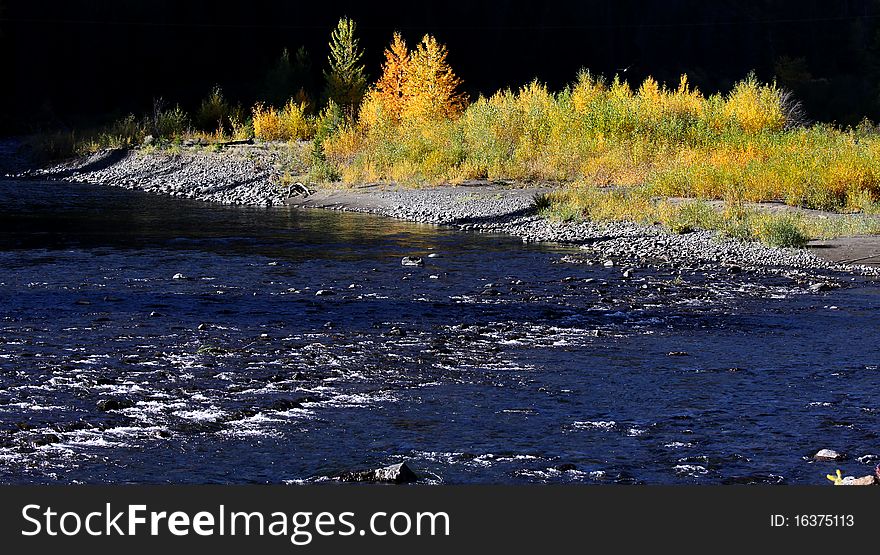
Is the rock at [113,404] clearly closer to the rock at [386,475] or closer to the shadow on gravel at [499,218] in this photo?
the rock at [386,475]

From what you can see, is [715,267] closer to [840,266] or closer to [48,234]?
[840,266]

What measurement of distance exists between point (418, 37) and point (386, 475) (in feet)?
206

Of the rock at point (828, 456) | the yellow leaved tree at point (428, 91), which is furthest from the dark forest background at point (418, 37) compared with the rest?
the rock at point (828, 456)

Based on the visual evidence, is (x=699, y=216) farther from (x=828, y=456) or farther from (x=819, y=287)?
(x=828, y=456)

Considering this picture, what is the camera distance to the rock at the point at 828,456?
661cm

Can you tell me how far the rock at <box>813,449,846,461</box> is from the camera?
21.7 ft

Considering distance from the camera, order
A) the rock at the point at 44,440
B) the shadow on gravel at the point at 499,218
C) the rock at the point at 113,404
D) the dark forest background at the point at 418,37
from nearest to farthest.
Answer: the rock at the point at 44,440 < the rock at the point at 113,404 < the shadow on gravel at the point at 499,218 < the dark forest background at the point at 418,37

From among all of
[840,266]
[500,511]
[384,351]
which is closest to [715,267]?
[840,266]

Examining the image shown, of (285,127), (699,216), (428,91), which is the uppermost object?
(428,91)

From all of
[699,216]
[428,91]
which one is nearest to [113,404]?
[699,216]

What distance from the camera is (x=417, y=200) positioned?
2300 centimetres

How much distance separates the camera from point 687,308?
1173cm

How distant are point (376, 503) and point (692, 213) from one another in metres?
13.9

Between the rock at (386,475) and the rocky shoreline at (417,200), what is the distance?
9.18 meters
